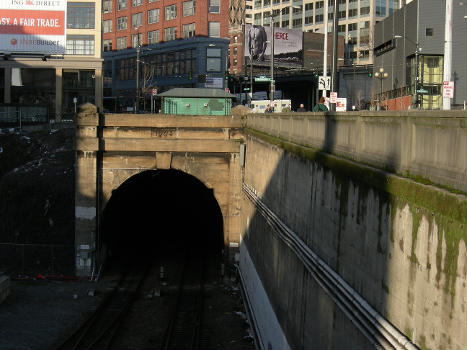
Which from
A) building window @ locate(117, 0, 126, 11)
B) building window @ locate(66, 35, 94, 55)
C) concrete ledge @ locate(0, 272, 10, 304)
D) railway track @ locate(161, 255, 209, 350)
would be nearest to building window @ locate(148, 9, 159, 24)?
building window @ locate(117, 0, 126, 11)

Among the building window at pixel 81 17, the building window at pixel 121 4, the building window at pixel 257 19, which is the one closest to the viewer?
the building window at pixel 81 17

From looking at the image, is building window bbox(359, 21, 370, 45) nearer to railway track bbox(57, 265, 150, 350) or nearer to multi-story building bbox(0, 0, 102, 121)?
multi-story building bbox(0, 0, 102, 121)

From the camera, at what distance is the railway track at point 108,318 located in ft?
84.7

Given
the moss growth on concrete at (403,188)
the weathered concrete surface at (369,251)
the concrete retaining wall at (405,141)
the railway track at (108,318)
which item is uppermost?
the concrete retaining wall at (405,141)

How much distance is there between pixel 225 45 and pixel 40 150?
46097 mm

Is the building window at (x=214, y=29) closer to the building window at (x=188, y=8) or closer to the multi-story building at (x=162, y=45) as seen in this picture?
the multi-story building at (x=162, y=45)

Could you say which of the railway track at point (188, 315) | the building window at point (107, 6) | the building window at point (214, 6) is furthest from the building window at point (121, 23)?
the railway track at point (188, 315)

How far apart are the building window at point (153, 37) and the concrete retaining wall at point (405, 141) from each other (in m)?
86.8

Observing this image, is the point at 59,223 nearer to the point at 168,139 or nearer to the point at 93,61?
the point at 168,139

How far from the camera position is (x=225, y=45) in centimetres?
9175

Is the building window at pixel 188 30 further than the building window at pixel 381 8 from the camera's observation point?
No

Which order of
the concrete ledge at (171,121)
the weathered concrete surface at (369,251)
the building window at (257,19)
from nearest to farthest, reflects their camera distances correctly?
the weathered concrete surface at (369,251) → the concrete ledge at (171,121) → the building window at (257,19)

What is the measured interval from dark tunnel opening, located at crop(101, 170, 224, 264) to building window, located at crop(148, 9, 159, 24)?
46.5 meters

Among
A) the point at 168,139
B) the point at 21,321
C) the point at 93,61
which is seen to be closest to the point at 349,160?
the point at 21,321
